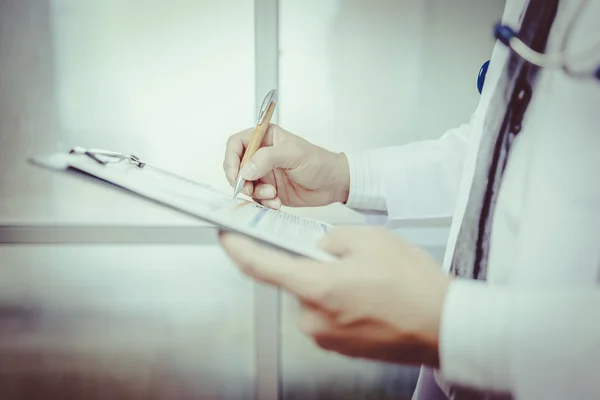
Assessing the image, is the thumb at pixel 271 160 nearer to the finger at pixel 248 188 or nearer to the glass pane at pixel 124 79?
the finger at pixel 248 188

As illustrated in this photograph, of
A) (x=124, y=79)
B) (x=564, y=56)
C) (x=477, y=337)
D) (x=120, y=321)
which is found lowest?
(x=120, y=321)

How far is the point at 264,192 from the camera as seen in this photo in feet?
2.12

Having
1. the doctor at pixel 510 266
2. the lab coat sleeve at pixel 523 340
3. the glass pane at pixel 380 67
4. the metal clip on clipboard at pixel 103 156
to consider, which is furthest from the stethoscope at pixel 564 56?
the glass pane at pixel 380 67

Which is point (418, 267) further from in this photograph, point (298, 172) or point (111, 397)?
point (111, 397)

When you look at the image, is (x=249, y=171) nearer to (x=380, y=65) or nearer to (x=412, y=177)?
(x=412, y=177)

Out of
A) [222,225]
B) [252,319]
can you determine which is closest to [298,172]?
[222,225]

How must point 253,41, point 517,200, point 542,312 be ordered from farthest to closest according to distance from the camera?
point 253,41 → point 517,200 → point 542,312

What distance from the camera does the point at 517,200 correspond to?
396 mm

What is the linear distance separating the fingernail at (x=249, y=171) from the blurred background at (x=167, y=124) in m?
0.36

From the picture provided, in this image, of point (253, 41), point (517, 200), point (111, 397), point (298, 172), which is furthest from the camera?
point (111, 397)

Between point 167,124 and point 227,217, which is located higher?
point 167,124

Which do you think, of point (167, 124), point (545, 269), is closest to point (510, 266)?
point (545, 269)

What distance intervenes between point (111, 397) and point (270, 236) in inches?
36.6

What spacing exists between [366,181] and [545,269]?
1.26 feet
